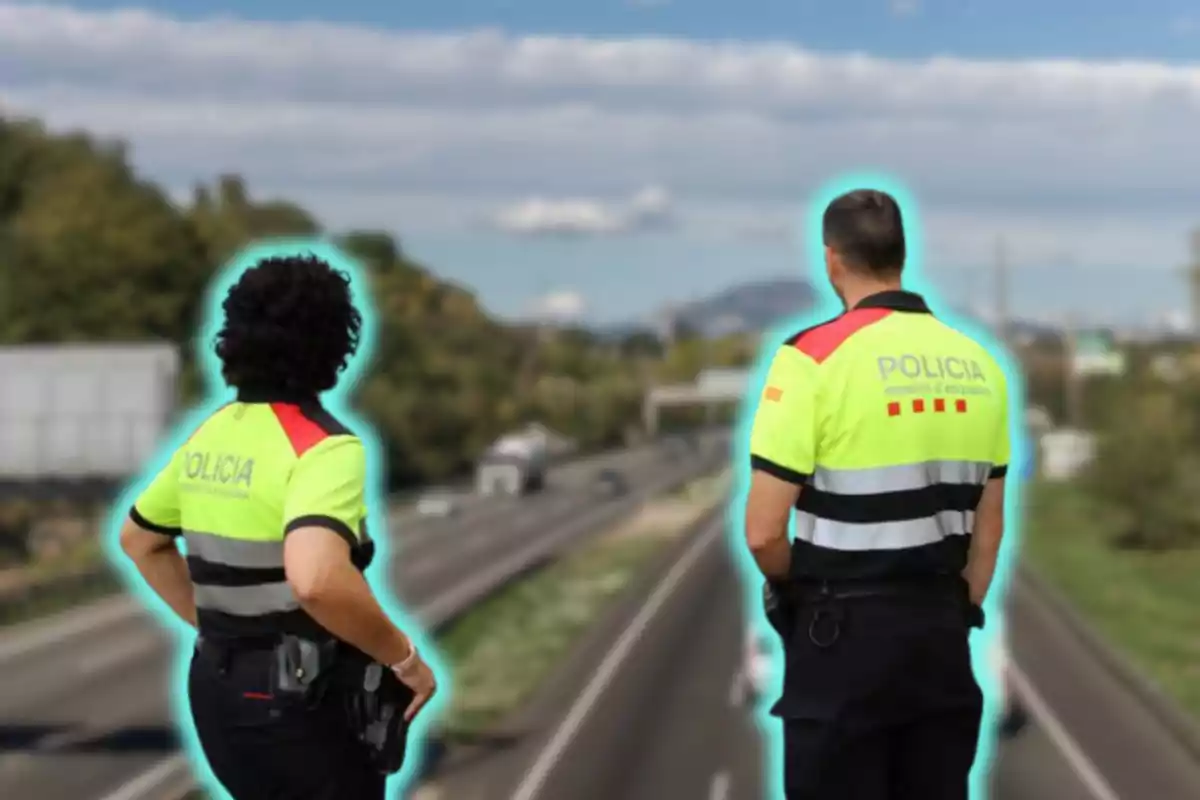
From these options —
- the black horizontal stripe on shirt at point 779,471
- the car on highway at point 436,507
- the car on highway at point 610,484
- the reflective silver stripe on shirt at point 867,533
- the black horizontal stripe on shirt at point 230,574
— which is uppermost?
the black horizontal stripe on shirt at point 779,471

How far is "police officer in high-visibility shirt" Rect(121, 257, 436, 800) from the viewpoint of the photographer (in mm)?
3840

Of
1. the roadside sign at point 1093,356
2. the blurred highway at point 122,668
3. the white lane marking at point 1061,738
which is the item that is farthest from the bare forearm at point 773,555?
the roadside sign at point 1093,356

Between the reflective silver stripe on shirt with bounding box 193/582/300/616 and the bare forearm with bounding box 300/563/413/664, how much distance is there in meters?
0.13

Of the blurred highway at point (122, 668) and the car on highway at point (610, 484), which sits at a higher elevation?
the blurred highway at point (122, 668)

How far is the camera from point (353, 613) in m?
3.77

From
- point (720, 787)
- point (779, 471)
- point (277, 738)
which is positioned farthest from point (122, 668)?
point (779, 471)

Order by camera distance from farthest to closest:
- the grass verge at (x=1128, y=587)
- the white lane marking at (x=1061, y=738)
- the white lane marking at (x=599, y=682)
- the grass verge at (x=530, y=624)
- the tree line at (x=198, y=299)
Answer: the tree line at (x=198, y=299) < the grass verge at (x=1128, y=587) < the grass verge at (x=530, y=624) < the white lane marking at (x=1061, y=738) < the white lane marking at (x=599, y=682)

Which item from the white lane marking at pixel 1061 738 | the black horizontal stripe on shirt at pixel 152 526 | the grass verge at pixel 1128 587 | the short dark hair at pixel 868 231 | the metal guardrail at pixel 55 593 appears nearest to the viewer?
the short dark hair at pixel 868 231

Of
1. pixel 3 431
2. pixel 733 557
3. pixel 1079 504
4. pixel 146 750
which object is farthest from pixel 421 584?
pixel 733 557

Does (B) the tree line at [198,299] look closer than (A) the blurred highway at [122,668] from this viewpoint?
No

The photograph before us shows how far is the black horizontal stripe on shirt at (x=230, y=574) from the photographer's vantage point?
13.0ft

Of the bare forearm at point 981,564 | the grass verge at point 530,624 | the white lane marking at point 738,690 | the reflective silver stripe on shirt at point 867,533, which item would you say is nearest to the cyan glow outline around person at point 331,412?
the reflective silver stripe on shirt at point 867,533

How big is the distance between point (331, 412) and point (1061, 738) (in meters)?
25.8

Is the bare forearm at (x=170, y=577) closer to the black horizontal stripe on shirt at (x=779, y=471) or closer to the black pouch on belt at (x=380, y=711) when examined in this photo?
the black pouch on belt at (x=380, y=711)
